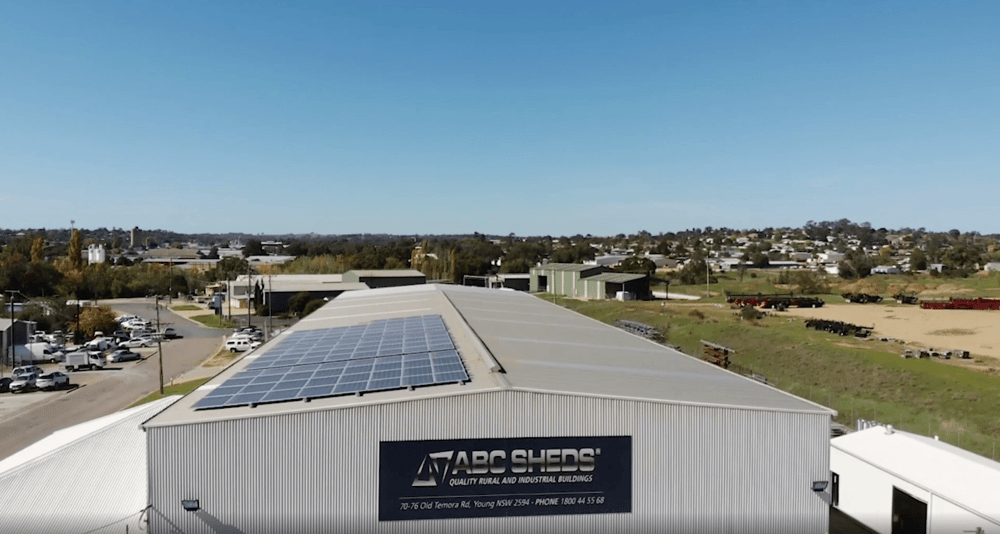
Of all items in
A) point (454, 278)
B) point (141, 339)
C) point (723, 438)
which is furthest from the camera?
point (454, 278)

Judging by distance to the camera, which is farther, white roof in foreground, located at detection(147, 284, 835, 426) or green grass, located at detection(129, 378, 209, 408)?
green grass, located at detection(129, 378, 209, 408)

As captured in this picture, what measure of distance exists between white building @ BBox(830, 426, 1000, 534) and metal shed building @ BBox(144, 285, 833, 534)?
3.91m

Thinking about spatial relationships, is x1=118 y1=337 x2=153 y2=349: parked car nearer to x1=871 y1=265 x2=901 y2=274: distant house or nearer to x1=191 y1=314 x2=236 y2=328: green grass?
x1=191 y1=314 x2=236 y2=328: green grass

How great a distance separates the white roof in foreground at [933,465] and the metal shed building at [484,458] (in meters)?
4.42

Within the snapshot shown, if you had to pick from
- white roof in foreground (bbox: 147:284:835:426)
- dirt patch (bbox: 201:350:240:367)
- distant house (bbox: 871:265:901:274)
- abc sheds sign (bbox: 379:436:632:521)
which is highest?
white roof in foreground (bbox: 147:284:835:426)

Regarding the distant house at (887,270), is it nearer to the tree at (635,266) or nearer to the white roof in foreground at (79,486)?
the tree at (635,266)

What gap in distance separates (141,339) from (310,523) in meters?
52.7

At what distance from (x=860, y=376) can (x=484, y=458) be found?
35.4 metres

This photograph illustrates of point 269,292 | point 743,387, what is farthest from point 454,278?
point 743,387

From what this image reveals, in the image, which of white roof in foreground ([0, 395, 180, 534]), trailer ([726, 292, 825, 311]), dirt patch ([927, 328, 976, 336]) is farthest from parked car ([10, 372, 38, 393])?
trailer ([726, 292, 825, 311])

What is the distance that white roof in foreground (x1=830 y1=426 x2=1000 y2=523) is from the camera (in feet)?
57.2

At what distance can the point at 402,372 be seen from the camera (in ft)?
58.2

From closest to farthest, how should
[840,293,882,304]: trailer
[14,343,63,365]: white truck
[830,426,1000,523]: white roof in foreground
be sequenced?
[830,426,1000,523]: white roof in foreground, [14,343,63,365]: white truck, [840,293,882,304]: trailer

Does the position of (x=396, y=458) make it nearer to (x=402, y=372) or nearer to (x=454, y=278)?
(x=402, y=372)
